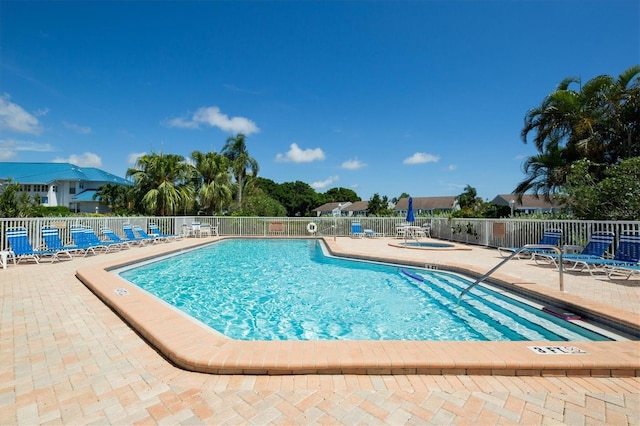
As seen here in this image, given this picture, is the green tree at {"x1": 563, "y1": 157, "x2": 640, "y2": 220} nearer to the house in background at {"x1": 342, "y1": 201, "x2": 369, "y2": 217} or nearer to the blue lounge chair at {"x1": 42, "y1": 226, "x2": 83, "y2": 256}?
the blue lounge chair at {"x1": 42, "y1": 226, "x2": 83, "y2": 256}

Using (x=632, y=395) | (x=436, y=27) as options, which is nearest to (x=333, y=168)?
(x=436, y=27)

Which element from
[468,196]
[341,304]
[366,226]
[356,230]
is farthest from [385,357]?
[468,196]

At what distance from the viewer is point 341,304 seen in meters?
5.96

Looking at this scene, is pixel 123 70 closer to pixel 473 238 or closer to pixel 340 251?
pixel 340 251

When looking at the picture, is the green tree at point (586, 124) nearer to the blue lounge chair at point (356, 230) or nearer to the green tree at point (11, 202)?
the blue lounge chair at point (356, 230)

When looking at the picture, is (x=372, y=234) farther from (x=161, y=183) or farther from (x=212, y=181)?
(x=161, y=183)

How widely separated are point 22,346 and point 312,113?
75.1 feet

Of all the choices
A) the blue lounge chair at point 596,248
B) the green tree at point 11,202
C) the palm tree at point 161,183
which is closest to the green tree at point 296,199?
the palm tree at point 161,183

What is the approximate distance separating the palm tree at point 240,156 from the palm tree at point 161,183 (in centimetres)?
840

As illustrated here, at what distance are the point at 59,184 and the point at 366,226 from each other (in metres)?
39.0

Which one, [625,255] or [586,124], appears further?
[586,124]

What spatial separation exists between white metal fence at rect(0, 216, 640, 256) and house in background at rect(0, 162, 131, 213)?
2622cm

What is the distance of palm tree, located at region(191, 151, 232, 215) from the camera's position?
76.1 feet

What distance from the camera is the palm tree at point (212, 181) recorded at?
23.2m
